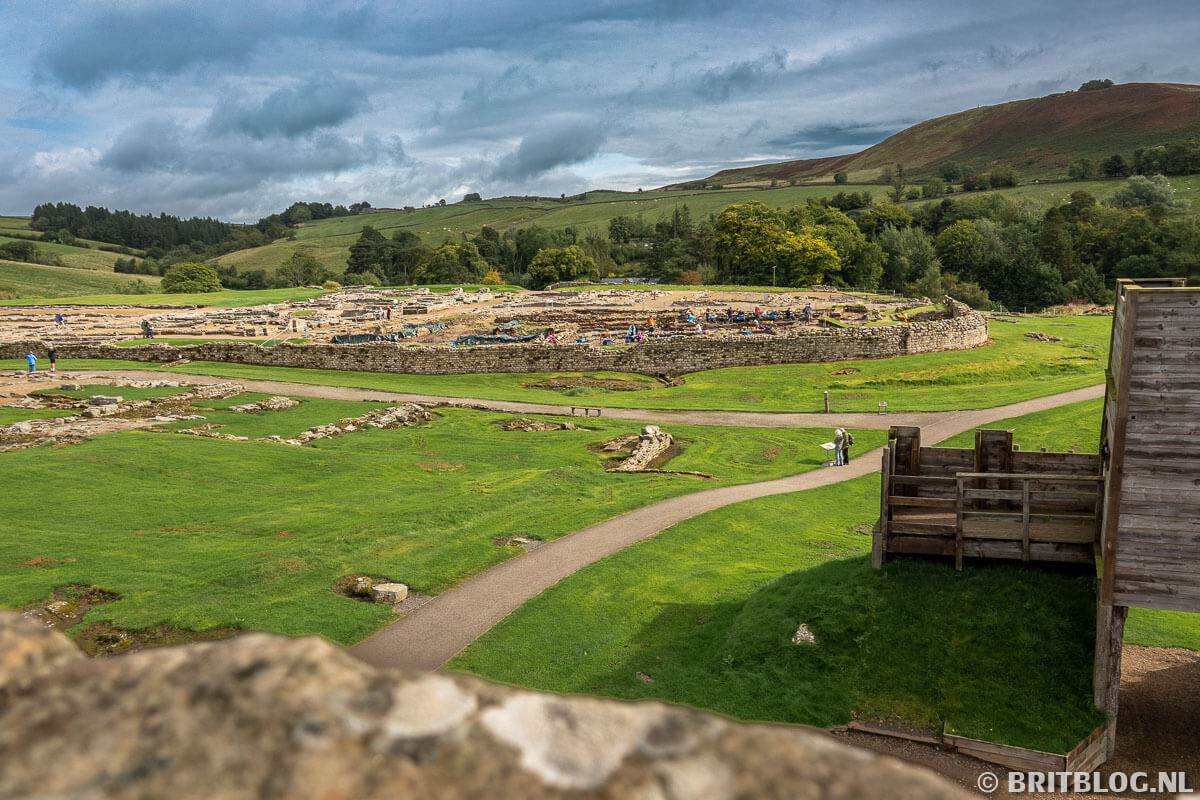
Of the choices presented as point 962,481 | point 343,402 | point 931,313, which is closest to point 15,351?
point 343,402

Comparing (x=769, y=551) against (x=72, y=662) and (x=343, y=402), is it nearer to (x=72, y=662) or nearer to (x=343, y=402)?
(x=72, y=662)

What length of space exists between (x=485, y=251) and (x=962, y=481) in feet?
502

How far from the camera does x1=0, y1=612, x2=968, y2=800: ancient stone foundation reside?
2.59 metres

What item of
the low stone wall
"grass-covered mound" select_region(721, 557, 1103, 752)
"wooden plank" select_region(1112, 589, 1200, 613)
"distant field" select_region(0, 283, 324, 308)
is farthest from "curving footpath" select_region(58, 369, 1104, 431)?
"distant field" select_region(0, 283, 324, 308)

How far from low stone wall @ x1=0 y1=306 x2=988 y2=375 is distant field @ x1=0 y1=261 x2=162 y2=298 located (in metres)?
86.0

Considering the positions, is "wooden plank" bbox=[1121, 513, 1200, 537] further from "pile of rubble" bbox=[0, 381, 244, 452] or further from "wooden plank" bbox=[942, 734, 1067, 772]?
"pile of rubble" bbox=[0, 381, 244, 452]

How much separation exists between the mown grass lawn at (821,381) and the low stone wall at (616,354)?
1.27 metres

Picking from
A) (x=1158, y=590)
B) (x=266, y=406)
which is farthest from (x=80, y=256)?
(x=1158, y=590)

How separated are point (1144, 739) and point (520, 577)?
12.6 m

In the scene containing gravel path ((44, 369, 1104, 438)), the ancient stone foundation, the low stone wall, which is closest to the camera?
the ancient stone foundation

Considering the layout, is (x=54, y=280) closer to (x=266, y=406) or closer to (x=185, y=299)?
(x=185, y=299)

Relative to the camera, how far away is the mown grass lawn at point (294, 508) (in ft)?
53.5

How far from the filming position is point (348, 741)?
2.70 m

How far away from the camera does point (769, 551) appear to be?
69.8ft
